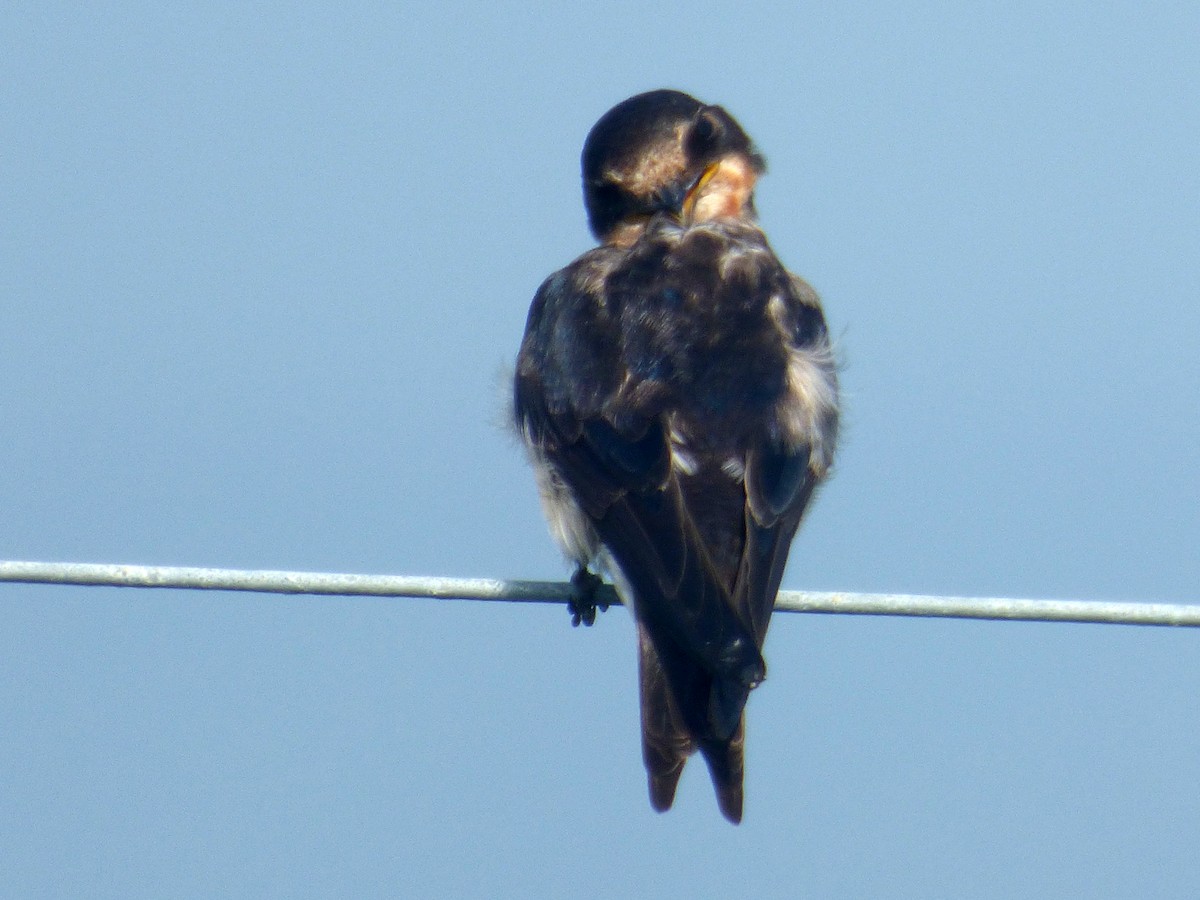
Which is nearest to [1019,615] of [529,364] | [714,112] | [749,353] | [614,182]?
[749,353]

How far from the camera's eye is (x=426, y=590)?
3.88 m

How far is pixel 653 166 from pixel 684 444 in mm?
1947

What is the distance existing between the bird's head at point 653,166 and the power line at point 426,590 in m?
2.97

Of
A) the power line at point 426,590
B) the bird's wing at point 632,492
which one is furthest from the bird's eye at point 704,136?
the power line at point 426,590

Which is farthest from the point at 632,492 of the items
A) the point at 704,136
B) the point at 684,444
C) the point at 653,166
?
the point at 704,136

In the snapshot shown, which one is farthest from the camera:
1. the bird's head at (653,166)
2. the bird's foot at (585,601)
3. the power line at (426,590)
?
the bird's head at (653,166)

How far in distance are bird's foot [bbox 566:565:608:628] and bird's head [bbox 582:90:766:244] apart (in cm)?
153

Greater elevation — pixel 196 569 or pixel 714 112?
pixel 714 112

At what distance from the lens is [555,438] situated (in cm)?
537

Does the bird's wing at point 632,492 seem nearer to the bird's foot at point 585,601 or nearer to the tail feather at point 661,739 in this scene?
the tail feather at point 661,739

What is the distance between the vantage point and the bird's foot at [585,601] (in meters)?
5.58

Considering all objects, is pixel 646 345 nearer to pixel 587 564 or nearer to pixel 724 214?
pixel 587 564

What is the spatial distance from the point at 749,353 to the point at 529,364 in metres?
0.76

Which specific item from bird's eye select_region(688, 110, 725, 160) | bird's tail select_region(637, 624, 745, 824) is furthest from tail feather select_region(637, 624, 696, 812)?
bird's eye select_region(688, 110, 725, 160)
